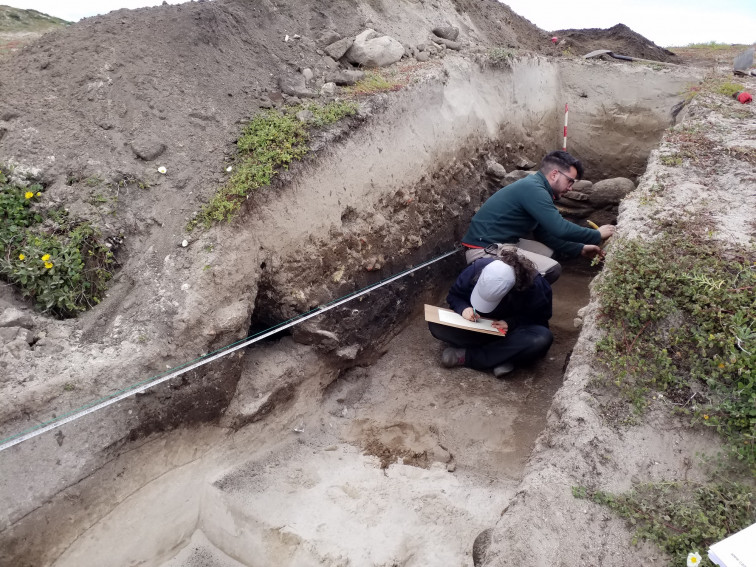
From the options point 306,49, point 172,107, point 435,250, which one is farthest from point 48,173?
point 435,250

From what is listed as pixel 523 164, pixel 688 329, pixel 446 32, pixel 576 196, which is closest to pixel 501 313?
pixel 688 329

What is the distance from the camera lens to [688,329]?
3062 millimetres

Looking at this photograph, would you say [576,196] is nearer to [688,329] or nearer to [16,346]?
[688,329]

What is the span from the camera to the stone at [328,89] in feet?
17.9

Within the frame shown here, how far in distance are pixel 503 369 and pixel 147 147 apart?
357 centimetres

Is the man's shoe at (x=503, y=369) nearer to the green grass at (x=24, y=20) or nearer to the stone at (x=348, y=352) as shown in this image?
the stone at (x=348, y=352)

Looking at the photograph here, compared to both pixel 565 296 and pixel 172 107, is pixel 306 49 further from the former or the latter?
pixel 565 296

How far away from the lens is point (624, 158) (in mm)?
7941

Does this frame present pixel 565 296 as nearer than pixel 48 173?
No

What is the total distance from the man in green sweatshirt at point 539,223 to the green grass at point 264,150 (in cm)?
167

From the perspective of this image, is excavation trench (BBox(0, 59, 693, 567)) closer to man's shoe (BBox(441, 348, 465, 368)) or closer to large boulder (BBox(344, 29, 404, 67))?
man's shoe (BBox(441, 348, 465, 368))

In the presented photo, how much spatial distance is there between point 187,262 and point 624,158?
6.58 m

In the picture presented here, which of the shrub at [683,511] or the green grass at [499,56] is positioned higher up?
the green grass at [499,56]

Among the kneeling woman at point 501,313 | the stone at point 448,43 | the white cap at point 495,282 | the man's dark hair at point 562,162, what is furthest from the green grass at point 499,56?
the white cap at point 495,282
